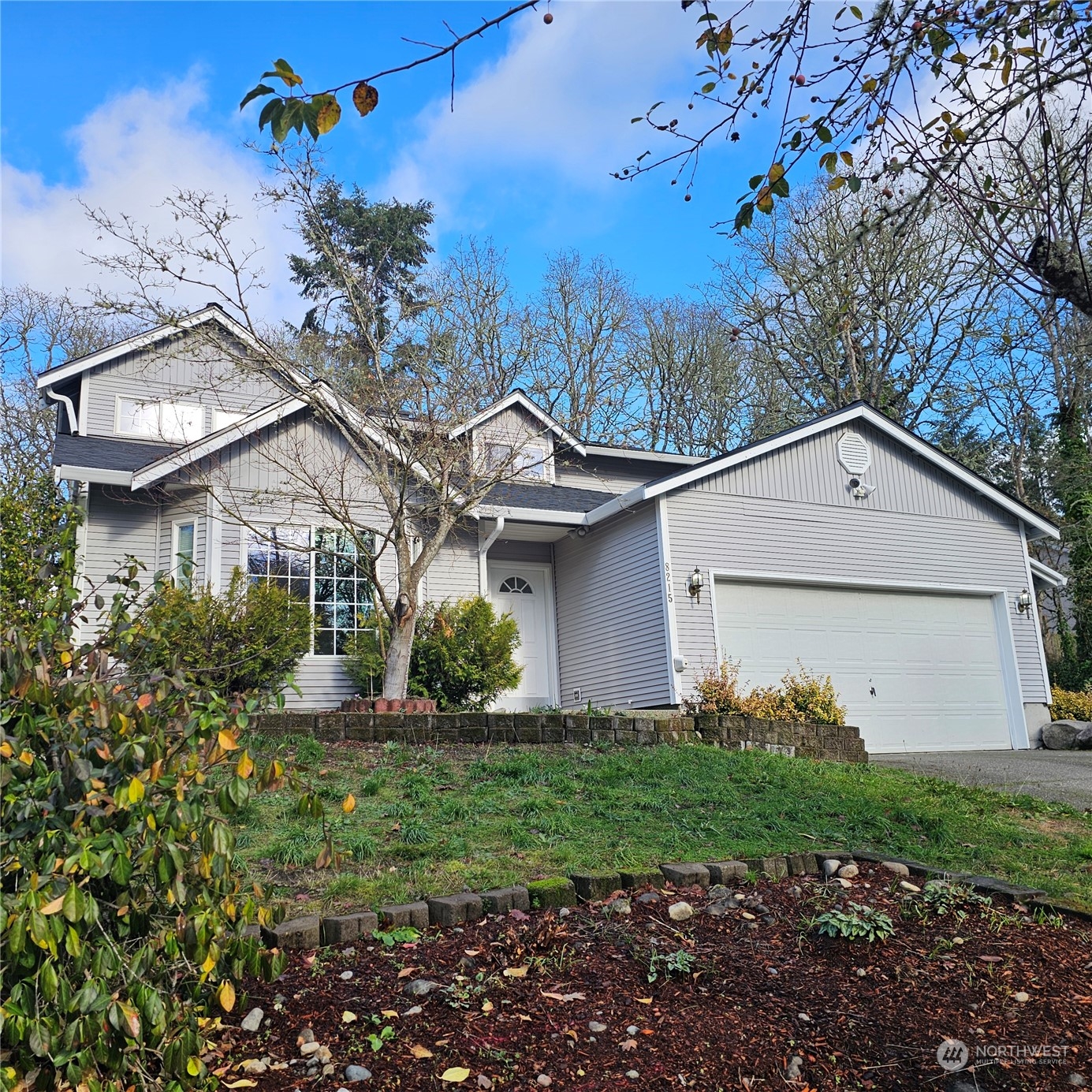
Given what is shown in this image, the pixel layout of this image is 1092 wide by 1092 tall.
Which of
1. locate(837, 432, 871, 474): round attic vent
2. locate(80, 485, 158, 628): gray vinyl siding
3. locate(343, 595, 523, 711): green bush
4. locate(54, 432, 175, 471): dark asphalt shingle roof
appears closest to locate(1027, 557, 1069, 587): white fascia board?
locate(837, 432, 871, 474): round attic vent

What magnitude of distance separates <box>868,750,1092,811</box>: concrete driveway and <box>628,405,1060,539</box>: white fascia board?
3.96 metres

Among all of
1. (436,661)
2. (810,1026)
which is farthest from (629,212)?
(436,661)

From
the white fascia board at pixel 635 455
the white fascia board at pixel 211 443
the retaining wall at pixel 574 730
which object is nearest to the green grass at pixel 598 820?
the retaining wall at pixel 574 730

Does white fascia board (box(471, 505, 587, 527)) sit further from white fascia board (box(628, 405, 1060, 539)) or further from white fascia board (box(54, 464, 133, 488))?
white fascia board (box(54, 464, 133, 488))

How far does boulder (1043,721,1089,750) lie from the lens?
14039 mm

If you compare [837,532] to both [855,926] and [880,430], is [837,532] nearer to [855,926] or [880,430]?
[880,430]

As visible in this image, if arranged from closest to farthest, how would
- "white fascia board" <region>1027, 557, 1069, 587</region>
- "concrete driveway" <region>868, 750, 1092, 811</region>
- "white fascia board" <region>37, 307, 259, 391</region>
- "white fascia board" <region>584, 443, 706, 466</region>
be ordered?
"concrete driveway" <region>868, 750, 1092, 811</region>, "white fascia board" <region>37, 307, 259, 391</region>, "white fascia board" <region>1027, 557, 1069, 587</region>, "white fascia board" <region>584, 443, 706, 466</region>

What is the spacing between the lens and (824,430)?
14.4 m

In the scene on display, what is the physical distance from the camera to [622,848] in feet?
18.1

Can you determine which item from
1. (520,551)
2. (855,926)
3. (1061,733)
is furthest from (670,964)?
(1061,733)

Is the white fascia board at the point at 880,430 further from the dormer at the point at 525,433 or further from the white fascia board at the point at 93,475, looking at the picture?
the white fascia board at the point at 93,475

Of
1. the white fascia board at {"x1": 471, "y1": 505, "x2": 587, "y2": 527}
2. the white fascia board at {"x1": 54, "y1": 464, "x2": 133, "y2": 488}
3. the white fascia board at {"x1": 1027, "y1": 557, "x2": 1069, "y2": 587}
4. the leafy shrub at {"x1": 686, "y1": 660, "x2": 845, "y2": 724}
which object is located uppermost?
the white fascia board at {"x1": 54, "y1": 464, "x2": 133, "y2": 488}

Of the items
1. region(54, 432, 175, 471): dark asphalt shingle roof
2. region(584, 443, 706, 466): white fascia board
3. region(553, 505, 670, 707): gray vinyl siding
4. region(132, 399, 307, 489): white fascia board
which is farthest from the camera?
region(584, 443, 706, 466): white fascia board

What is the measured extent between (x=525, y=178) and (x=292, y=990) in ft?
15.4
